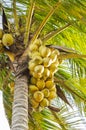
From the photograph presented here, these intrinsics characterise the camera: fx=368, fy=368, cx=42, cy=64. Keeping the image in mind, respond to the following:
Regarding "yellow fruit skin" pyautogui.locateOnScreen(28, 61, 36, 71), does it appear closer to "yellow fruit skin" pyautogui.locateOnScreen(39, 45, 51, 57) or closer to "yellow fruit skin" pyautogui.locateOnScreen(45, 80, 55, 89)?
"yellow fruit skin" pyautogui.locateOnScreen(39, 45, 51, 57)

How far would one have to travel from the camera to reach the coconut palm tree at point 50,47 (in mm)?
4500

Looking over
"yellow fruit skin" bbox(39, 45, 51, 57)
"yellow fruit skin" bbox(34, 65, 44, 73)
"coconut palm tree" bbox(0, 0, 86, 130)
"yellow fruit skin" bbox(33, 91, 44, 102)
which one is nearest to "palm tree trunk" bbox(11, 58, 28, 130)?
"coconut palm tree" bbox(0, 0, 86, 130)

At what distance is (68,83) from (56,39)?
3.40ft

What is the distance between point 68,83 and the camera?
532cm

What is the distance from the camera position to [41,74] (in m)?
4.32

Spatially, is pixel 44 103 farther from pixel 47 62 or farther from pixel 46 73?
pixel 47 62

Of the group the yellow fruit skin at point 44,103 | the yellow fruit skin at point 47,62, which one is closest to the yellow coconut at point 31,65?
the yellow fruit skin at point 47,62

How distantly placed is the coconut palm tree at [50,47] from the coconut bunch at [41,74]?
0.10 m

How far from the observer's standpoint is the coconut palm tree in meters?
4.50

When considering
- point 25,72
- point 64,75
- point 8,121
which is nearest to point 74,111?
point 64,75

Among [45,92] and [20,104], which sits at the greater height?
[45,92]

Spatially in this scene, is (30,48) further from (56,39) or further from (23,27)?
(56,39)

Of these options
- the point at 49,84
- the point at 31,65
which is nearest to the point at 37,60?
the point at 31,65

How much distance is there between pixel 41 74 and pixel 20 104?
0.48m
